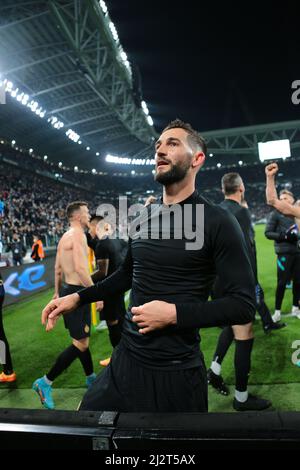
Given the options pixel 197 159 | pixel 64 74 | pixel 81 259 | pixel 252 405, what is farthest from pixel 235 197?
pixel 64 74

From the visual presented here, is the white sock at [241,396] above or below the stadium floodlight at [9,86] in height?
below

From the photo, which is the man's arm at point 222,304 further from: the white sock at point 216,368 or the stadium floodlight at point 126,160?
the stadium floodlight at point 126,160

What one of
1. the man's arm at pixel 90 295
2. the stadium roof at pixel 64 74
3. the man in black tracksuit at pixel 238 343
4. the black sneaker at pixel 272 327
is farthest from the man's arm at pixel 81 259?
the stadium roof at pixel 64 74

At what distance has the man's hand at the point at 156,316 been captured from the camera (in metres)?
1.50

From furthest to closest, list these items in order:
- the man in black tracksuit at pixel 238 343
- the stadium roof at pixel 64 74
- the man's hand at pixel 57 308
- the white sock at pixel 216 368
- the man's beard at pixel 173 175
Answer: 1. the stadium roof at pixel 64 74
2. the white sock at pixel 216 368
3. the man in black tracksuit at pixel 238 343
4. the man's hand at pixel 57 308
5. the man's beard at pixel 173 175

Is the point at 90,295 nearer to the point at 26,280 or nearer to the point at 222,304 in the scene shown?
the point at 222,304

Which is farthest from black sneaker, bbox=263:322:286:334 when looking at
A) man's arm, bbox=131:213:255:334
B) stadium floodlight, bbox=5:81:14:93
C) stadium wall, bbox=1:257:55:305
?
stadium floodlight, bbox=5:81:14:93

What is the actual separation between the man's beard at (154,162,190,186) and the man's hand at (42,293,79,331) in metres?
0.82

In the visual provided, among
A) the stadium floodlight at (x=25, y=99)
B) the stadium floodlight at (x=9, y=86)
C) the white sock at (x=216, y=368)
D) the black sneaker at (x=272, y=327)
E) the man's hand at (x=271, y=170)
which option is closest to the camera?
the man's hand at (x=271, y=170)

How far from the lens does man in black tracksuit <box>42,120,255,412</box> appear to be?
1.54m

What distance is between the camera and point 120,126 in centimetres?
2958

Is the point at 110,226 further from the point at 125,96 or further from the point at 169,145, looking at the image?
the point at 125,96

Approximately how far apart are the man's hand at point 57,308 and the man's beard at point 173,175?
2.70 ft

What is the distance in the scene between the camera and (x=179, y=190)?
189 cm
